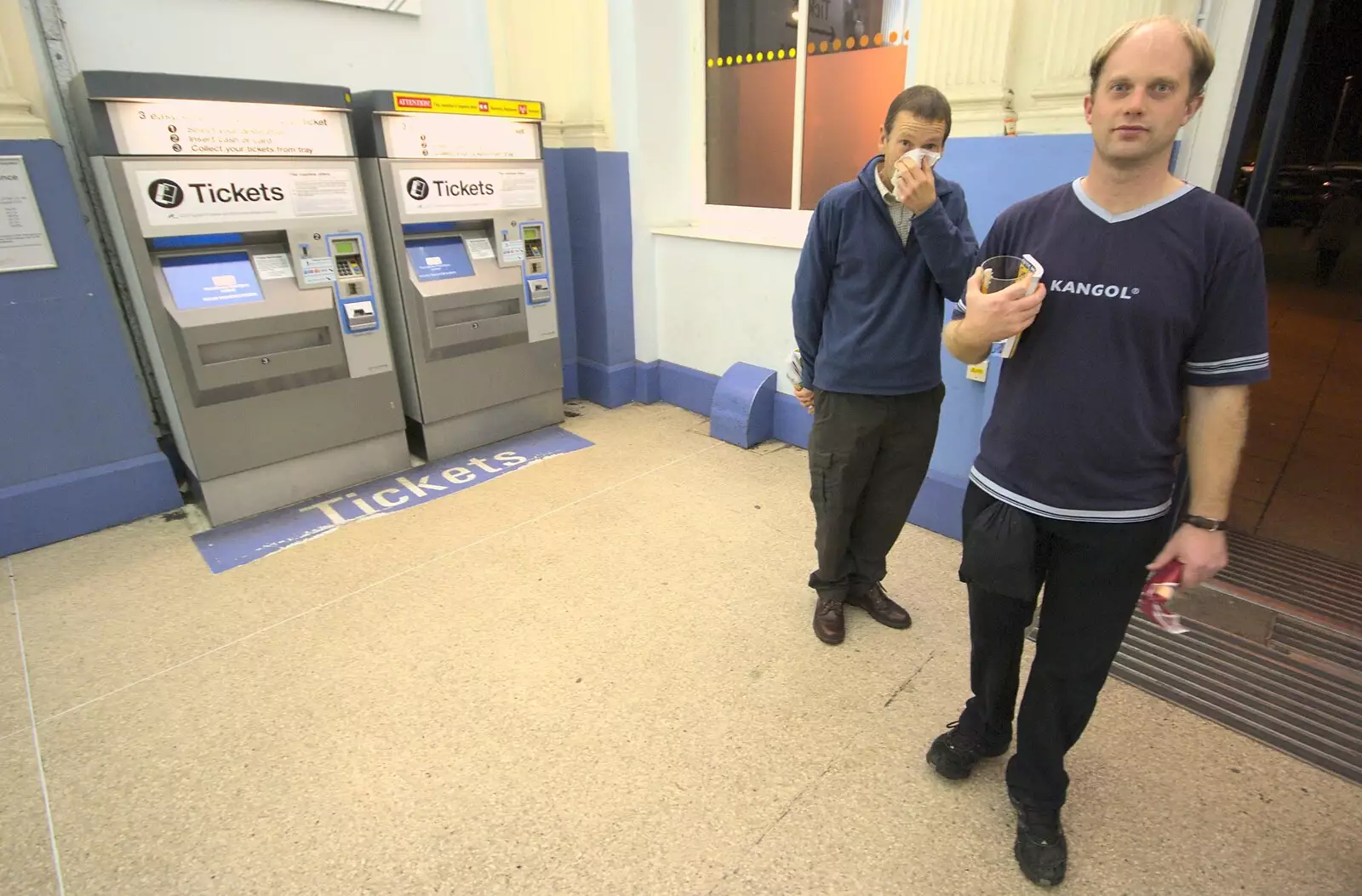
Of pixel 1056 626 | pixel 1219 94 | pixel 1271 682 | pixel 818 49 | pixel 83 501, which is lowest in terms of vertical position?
pixel 1271 682

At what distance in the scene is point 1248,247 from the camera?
1.05m

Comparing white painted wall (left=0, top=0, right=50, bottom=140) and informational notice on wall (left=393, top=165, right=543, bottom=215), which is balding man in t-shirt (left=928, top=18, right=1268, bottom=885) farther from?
white painted wall (left=0, top=0, right=50, bottom=140)

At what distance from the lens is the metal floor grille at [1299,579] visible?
7.40 feet

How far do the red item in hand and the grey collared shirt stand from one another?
0.95 meters

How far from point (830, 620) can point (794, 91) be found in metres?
2.67

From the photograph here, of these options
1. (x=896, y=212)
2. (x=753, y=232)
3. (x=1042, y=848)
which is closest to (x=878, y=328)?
(x=896, y=212)

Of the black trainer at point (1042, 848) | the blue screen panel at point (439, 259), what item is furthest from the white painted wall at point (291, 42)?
the black trainer at point (1042, 848)

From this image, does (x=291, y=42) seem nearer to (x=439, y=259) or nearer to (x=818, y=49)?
(x=439, y=259)

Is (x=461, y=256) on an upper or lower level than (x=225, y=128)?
lower

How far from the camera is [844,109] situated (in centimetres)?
330

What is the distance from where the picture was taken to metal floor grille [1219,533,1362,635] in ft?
7.40

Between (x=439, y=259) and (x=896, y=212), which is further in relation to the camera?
(x=439, y=259)

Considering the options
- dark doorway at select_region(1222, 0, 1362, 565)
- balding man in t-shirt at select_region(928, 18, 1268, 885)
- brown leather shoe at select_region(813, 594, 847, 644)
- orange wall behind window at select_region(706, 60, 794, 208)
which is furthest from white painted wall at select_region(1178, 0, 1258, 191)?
orange wall behind window at select_region(706, 60, 794, 208)

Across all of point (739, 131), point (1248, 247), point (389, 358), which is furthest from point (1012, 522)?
point (739, 131)
